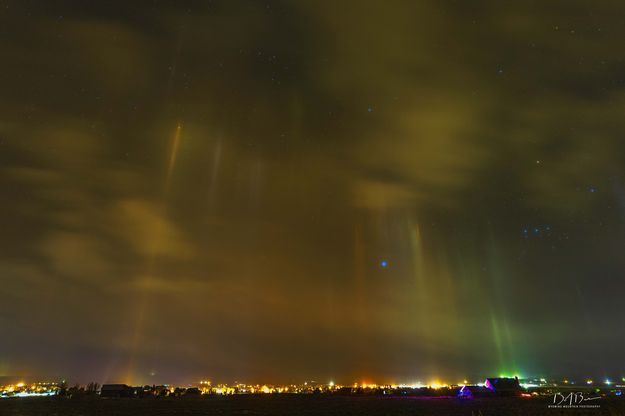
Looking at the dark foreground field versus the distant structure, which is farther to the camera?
the distant structure

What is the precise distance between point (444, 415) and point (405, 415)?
21.9 ft

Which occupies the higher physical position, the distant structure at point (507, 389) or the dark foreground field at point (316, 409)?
the distant structure at point (507, 389)

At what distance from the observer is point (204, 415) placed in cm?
8956

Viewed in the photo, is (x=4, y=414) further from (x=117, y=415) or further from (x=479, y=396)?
(x=479, y=396)

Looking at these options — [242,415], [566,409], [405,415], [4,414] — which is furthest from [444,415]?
[4,414]

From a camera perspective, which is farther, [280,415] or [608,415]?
[280,415]

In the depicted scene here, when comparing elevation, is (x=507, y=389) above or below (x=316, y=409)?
above

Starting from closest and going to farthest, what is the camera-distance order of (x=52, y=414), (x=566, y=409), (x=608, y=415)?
(x=608, y=415)
(x=566, y=409)
(x=52, y=414)

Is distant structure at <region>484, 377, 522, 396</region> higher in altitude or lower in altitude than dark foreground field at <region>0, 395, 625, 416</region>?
higher

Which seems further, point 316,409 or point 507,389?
point 507,389

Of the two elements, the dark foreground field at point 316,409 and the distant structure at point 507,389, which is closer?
the dark foreground field at point 316,409

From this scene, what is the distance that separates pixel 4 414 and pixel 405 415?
7033cm

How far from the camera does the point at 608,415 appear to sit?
63.1m

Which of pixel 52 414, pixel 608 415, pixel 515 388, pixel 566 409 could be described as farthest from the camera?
pixel 515 388
